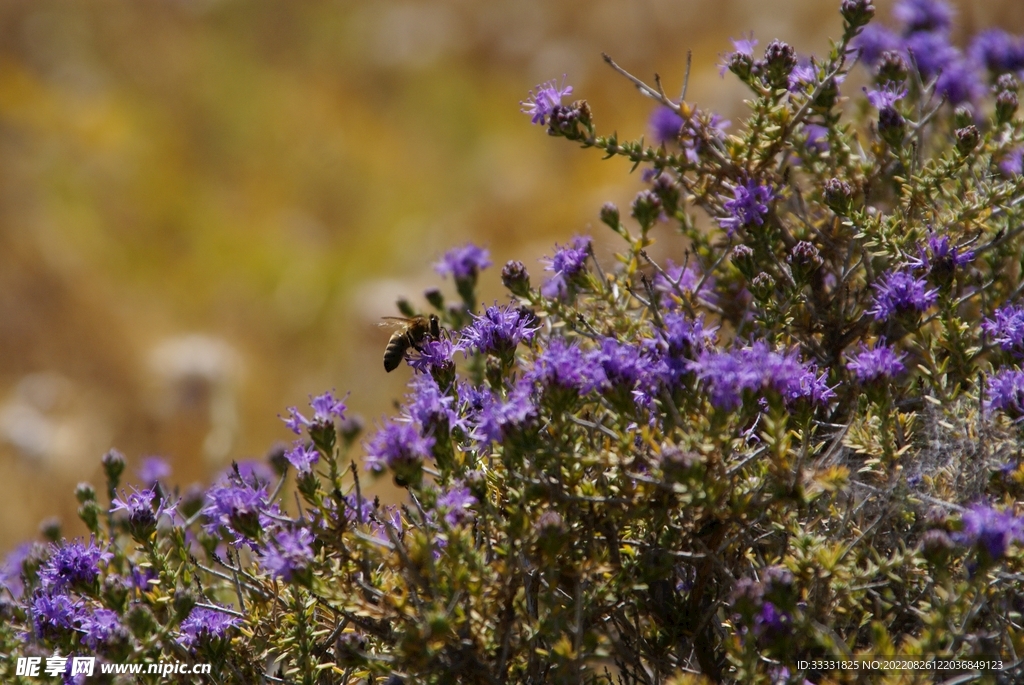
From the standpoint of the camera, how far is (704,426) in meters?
1.70

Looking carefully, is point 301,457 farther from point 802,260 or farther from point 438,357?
point 802,260

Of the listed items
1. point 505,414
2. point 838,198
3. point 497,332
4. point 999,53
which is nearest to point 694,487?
point 505,414

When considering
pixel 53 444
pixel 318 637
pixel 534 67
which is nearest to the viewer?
pixel 318 637

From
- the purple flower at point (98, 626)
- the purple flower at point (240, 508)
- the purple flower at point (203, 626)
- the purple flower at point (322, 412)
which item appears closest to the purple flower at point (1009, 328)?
the purple flower at point (322, 412)

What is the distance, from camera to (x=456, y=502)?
1724 mm

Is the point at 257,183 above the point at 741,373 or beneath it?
above

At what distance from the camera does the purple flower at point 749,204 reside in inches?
86.9

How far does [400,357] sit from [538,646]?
1.22 metres

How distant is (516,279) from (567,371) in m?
0.48

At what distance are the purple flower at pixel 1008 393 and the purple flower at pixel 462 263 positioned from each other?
1585 millimetres

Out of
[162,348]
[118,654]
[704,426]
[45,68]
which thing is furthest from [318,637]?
[45,68]

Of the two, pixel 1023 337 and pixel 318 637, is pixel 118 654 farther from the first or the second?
pixel 1023 337

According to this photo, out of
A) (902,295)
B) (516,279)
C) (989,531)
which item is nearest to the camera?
(989,531)

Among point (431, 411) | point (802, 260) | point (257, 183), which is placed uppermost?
point (257, 183)
